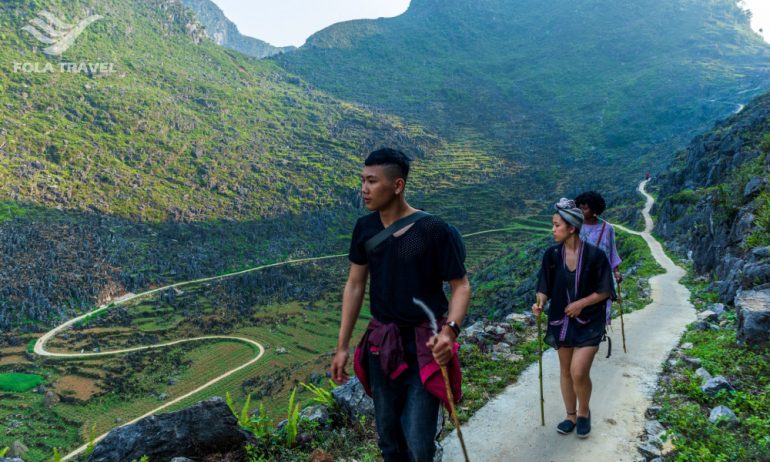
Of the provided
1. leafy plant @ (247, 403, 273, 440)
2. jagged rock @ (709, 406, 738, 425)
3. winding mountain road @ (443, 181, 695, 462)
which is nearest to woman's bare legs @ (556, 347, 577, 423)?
winding mountain road @ (443, 181, 695, 462)

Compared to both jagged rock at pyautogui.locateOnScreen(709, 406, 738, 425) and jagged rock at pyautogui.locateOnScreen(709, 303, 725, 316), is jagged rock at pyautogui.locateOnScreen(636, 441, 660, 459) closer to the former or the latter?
jagged rock at pyautogui.locateOnScreen(709, 406, 738, 425)

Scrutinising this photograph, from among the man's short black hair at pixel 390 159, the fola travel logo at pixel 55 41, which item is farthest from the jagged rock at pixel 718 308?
the fola travel logo at pixel 55 41

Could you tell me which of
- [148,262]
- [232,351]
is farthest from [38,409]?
[148,262]

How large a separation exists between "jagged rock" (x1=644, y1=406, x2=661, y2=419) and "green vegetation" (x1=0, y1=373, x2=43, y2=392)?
66.6 meters

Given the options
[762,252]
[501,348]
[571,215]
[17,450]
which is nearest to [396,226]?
[571,215]

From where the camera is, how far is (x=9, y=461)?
5.19 meters

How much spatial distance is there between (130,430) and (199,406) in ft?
2.61

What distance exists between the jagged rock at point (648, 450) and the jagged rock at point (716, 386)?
1715 millimetres

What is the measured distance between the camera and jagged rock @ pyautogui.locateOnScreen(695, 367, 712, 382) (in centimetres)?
648

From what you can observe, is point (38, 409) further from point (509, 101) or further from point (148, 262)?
point (509, 101)

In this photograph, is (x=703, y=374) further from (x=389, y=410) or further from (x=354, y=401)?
(x=389, y=410)

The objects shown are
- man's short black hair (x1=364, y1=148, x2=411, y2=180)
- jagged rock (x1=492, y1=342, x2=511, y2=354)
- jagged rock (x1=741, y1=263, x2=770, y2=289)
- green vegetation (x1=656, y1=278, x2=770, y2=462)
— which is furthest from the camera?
jagged rock (x1=492, y1=342, x2=511, y2=354)

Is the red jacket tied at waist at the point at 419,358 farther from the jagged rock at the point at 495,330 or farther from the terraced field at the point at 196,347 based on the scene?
the terraced field at the point at 196,347

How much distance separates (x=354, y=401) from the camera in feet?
19.9
